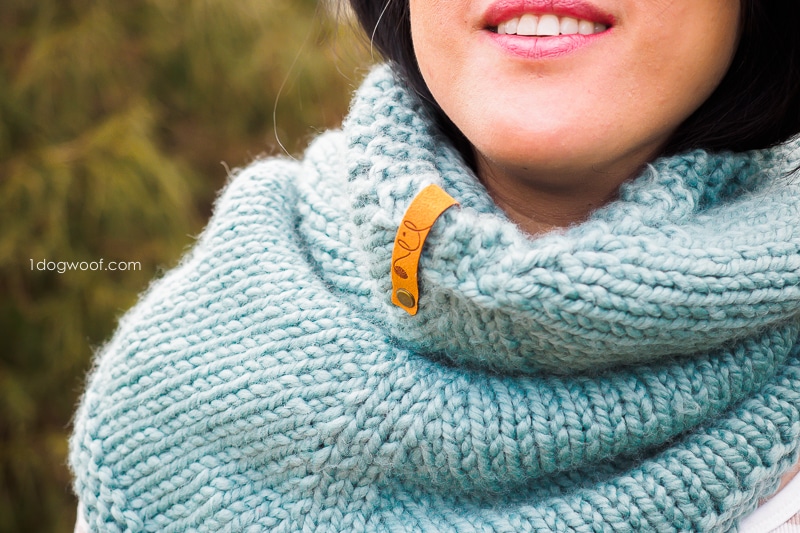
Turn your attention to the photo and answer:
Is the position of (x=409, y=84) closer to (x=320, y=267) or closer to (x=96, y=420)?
(x=320, y=267)

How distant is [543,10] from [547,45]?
1.5 inches

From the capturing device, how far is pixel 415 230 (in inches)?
30.3

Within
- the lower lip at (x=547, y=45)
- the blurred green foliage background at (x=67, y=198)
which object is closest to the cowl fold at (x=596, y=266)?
the lower lip at (x=547, y=45)

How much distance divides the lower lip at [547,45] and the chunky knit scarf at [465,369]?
161 mm

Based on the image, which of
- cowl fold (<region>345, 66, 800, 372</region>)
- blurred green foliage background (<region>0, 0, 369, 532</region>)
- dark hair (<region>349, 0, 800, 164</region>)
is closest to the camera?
cowl fold (<region>345, 66, 800, 372</region>)

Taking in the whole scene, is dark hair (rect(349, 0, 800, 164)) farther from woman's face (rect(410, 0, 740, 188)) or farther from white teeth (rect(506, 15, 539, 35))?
white teeth (rect(506, 15, 539, 35))

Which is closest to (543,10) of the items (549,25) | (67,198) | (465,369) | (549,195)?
(549,25)

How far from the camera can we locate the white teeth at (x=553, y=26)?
30.5 inches

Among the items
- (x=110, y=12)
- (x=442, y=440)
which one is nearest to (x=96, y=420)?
(x=442, y=440)

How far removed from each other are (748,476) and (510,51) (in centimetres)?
50

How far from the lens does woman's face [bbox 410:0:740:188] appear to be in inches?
30.1

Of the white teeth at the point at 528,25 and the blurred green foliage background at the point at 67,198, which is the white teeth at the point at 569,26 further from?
the blurred green foliage background at the point at 67,198

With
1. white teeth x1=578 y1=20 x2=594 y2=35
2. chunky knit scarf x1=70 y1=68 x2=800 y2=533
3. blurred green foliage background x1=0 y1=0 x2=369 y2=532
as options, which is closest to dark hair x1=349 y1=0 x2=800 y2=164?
chunky knit scarf x1=70 y1=68 x2=800 y2=533

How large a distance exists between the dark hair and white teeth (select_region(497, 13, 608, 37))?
0.60ft
